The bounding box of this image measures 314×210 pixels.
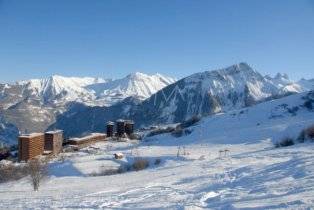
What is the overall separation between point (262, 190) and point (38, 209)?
23.4ft

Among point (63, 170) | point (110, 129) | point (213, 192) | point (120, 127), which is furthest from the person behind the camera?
point (120, 127)

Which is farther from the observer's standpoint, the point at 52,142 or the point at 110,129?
the point at 110,129

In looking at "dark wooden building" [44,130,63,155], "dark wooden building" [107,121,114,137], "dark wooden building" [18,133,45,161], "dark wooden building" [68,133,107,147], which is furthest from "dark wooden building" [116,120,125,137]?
"dark wooden building" [18,133,45,161]

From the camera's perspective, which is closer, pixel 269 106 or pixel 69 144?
pixel 69 144

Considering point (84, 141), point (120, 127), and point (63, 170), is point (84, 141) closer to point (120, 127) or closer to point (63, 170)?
point (120, 127)

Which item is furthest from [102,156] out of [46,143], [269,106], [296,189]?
[269,106]

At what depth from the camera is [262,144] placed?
42000 mm

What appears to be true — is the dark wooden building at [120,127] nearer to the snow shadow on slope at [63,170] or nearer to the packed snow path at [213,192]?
the snow shadow on slope at [63,170]

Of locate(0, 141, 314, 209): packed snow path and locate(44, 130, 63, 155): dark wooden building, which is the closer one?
locate(0, 141, 314, 209): packed snow path

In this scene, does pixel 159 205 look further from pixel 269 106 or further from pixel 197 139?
pixel 269 106

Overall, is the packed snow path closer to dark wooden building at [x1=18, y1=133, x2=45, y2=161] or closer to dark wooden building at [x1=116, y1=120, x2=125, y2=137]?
dark wooden building at [x1=18, y1=133, x2=45, y2=161]

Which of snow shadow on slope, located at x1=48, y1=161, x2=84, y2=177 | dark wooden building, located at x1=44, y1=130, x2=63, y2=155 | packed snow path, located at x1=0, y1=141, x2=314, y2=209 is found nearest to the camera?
packed snow path, located at x1=0, y1=141, x2=314, y2=209

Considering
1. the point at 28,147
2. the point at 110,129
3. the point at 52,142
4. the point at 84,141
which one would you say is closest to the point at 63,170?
the point at 28,147

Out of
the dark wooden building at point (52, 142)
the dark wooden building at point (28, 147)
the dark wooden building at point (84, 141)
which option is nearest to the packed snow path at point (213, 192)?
the dark wooden building at point (28, 147)
